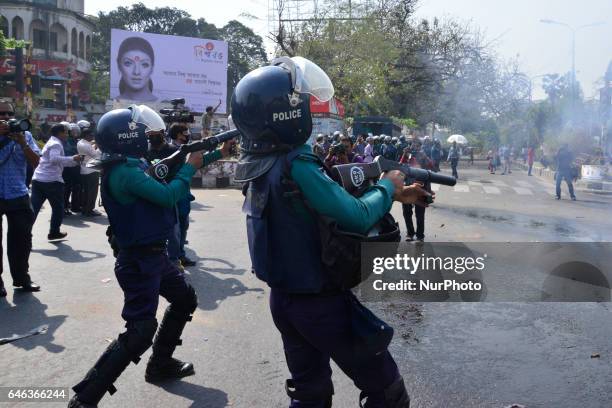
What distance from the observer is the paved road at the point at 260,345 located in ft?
11.5

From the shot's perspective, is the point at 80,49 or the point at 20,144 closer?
the point at 20,144

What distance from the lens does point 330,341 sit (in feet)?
6.99

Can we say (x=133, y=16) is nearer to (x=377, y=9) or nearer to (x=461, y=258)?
(x=377, y=9)

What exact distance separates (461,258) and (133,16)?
6291cm

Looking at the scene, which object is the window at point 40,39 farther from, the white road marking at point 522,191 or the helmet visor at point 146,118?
the helmet visor at point 146,118

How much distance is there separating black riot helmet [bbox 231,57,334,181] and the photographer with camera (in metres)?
3.74

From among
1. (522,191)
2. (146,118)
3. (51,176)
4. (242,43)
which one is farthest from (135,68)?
(242,43)

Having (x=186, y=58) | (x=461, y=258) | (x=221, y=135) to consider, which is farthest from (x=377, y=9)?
(x=221, y=135)

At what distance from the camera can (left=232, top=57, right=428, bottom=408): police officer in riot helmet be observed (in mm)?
2039

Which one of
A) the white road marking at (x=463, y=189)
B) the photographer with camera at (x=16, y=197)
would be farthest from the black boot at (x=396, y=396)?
the white road marking at (x=463, y=189)

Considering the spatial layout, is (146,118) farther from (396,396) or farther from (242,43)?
(242,43)

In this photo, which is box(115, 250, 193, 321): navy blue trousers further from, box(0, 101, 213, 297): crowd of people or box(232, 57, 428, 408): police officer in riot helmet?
box(232, 57, 428, 408): police officer in riot helmet

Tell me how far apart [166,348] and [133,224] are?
0.97 metres

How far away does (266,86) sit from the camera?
6.92 feet
